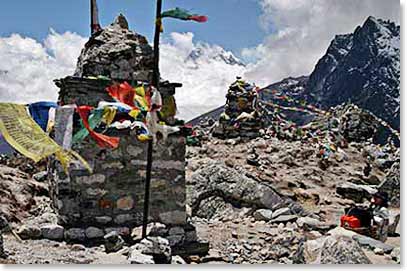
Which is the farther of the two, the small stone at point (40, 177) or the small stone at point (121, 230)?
the small stone at point (40, 177)

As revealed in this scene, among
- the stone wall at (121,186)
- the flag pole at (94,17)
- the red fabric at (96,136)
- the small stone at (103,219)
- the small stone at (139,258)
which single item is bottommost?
the small stone at (139,258)

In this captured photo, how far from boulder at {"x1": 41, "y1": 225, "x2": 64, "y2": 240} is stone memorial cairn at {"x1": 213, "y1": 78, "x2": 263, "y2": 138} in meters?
7.38

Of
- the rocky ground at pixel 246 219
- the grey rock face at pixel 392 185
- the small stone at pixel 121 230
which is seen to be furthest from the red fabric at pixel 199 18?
the grey rock face at pixel 392 185

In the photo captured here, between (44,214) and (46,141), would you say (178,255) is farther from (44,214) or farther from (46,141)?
(46,141)

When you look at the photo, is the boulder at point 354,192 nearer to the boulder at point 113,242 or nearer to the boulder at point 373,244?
the boulder at point 373,244

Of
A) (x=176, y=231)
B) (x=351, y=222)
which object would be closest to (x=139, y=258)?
(x=176, y=231)

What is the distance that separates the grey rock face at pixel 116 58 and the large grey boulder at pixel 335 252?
5.23 ft

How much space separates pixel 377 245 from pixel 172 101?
5.31 ft

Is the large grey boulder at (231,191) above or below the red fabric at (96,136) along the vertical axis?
below

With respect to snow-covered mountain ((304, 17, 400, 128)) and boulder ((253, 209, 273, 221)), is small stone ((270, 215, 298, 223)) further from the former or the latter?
snow-covered mountain ((304, 17, 400, 128))

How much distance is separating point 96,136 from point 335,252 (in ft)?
4.92

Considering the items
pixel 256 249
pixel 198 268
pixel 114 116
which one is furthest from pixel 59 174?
pixel 256 249

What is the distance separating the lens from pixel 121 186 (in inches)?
137

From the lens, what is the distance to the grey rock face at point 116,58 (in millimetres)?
3520
